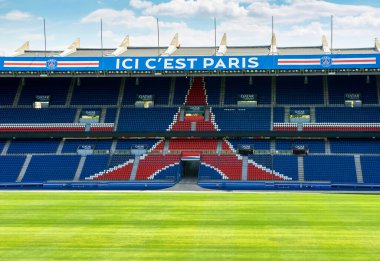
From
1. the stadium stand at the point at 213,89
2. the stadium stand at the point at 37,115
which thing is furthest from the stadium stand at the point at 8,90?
the stadium stand at the point at 213,89

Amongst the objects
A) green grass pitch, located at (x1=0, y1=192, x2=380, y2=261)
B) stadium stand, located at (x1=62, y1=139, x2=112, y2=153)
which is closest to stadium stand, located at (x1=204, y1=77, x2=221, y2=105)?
stadium stand, located at (x1=62, y1=139, x2=112, y2=153)

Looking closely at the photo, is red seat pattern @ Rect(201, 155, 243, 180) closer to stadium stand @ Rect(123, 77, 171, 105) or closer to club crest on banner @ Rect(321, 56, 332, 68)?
→ stadium stand @ Rect(123, 77, 171, 105)

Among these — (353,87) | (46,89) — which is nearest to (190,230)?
(353,87)

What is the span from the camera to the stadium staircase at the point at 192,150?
47.5m

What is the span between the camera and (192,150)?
166ft

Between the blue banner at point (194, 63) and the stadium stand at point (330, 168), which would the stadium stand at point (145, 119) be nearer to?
the blue banner at point (194, 63)

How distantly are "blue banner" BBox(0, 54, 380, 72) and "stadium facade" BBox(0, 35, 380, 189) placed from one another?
0.28 ft

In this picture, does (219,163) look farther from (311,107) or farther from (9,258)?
(9,258)

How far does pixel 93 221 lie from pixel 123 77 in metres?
33.8

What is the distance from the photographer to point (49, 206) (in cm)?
2939

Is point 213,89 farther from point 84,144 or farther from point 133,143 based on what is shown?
point 84,144

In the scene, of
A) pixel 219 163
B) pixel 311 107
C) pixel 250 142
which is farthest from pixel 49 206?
pixel 311 107

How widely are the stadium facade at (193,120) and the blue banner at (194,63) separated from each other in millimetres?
86

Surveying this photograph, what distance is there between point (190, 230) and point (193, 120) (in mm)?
31242
